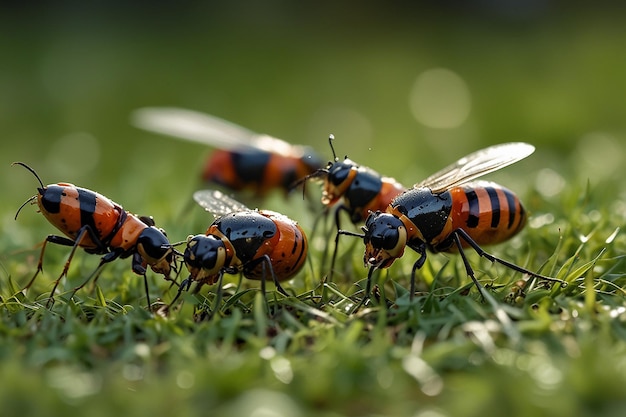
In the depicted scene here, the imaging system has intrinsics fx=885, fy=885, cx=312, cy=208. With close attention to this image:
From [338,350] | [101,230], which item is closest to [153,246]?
[101,230]

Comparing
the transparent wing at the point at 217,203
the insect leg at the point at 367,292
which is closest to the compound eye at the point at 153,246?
the transparent wing at the point at 217,203

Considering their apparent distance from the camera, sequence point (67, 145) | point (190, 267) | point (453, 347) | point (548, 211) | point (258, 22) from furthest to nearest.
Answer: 1. point (258, 22)
2. point (67, 145)
3. point (548, 211)
4. point (190, 267)
5. point (453, 347)

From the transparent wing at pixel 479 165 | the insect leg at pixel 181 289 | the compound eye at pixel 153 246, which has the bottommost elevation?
the insect leg at pixel 181 289

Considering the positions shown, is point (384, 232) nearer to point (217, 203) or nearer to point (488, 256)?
point (488, 256)

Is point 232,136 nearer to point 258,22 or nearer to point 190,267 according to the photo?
point 190,267

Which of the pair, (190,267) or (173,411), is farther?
(190,267)

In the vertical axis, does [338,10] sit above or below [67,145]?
above

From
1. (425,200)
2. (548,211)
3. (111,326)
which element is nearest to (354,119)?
(548,211)

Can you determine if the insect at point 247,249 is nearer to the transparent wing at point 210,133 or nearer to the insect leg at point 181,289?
the insect leg at point 181,289
